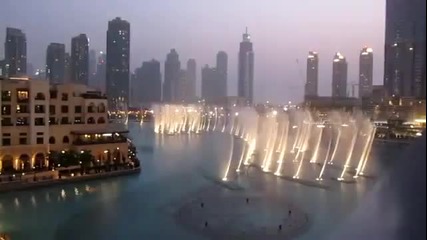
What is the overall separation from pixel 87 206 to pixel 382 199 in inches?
278

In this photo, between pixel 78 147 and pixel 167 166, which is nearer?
pixel 78 147

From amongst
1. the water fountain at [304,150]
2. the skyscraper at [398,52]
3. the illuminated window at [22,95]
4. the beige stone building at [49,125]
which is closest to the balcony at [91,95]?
the beige stone building at [49,125]

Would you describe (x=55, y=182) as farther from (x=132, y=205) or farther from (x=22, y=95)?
(x=132, y=205)

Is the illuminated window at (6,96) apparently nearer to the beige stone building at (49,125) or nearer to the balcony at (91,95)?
the beige stone building at (49,125)

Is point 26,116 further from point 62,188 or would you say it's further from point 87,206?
point 87,206

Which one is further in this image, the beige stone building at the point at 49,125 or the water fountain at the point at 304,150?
the water fountain at the point at 304,150

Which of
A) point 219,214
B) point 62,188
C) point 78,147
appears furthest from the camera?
point 78,147

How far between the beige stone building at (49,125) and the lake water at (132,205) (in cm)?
140

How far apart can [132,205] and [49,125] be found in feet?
14.5

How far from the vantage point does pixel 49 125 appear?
12.2 m

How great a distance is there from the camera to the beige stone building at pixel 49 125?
11.4 meters

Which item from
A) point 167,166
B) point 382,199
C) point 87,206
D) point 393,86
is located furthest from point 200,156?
point 393,86

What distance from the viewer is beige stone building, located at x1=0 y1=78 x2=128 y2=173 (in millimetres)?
11414

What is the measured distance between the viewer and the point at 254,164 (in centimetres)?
1417
